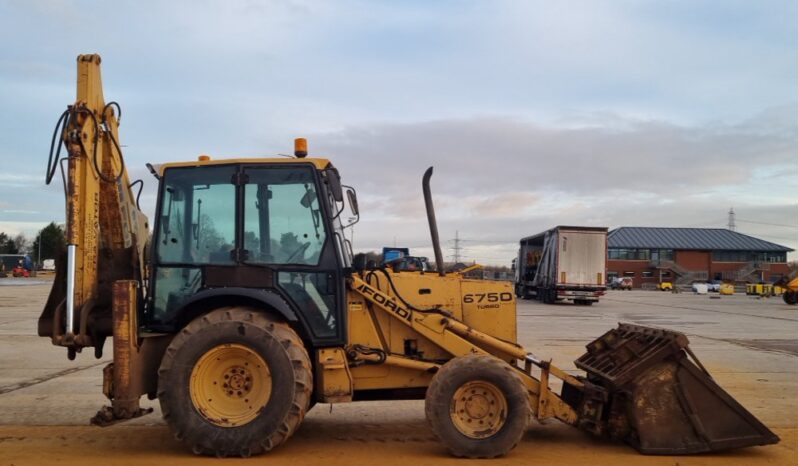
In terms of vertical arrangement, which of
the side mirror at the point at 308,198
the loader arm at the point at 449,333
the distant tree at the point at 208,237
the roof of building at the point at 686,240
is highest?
the roof of building at the point at 686,240

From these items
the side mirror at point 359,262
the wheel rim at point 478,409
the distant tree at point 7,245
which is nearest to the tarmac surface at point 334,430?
the wheel rim at point 478,409

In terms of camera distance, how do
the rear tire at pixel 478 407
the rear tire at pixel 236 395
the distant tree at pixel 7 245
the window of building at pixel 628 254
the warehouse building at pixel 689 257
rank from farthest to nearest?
the distant tree at pixel 7 245, the window of building at pixel 628 254, the warehouse building at pixel 689 257, the rear tire at pixel 478 407, the rear tire at pixel 236 395

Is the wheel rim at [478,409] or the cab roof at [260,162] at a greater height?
the cab roof at [260,162]

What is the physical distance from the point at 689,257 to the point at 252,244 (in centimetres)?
8851

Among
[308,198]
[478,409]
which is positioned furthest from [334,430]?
[308,198]

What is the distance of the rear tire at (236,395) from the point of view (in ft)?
16.6

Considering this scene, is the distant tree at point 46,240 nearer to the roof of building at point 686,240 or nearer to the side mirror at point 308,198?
the roof of building at point 686,240

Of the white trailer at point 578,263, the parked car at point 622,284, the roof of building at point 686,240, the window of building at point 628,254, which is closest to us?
the white trailer at point 578,263

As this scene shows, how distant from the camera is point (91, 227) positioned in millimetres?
5598

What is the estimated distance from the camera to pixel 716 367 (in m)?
10.7

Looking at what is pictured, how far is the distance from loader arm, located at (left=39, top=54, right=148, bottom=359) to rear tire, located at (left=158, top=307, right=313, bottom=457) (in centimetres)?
97

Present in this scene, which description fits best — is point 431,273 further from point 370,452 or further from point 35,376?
point 35,376

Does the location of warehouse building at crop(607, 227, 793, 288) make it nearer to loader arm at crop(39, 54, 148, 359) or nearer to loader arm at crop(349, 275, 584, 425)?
loader arm at crop(349, 275, 584, 425)

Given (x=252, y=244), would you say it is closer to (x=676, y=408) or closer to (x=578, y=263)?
(x=676, y=408)
